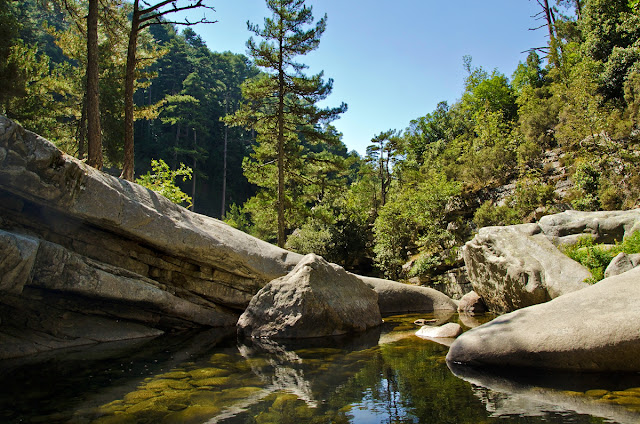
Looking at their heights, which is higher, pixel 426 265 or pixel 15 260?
pixel 426 265

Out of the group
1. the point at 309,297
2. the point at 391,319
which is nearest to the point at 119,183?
the point at 309,297

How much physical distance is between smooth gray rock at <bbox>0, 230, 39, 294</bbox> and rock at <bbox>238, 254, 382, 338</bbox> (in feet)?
13.9

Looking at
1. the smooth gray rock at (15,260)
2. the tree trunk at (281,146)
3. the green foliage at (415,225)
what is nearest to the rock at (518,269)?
the green foliage at (415,225)

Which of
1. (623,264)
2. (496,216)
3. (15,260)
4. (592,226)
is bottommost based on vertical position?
(623,264)

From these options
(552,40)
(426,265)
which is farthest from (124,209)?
(552,40)

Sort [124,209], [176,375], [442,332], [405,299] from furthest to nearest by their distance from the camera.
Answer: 1. [405,299]
2. [124,209]
3. [442,332]
4. [176,375]

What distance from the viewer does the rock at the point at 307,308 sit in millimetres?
8320

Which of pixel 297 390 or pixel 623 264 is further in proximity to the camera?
pixel 623 264

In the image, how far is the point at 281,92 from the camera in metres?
18.4

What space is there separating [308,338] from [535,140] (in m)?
19.0

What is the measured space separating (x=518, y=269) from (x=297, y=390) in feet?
21.4

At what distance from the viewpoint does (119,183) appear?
8445mm

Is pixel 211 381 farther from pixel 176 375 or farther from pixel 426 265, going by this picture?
pixel 426 265

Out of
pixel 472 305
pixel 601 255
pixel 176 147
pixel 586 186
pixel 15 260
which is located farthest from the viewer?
pixel 176 147
